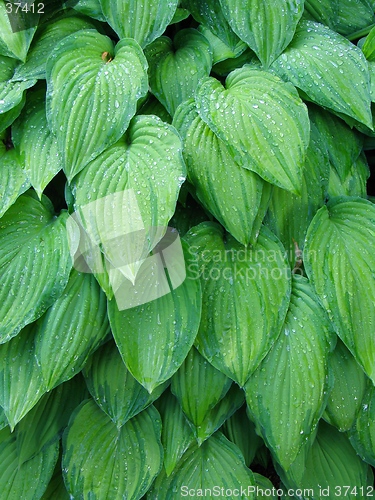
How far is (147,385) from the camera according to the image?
2.82ft

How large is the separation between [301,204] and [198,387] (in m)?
0.41

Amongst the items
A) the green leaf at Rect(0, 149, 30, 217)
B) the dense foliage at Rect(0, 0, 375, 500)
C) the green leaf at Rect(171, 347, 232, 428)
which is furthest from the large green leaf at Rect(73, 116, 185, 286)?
the green leaf at Rect(171, 347, 232, 428)

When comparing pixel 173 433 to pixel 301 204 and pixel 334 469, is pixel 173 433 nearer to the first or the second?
pixel 334 469

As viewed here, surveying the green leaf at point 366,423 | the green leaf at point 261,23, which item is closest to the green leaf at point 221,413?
the green leaf at point 366,423

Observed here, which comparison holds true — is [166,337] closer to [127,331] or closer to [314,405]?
[127,331]

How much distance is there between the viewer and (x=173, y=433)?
3.22ft

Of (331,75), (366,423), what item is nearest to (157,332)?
(366,423)

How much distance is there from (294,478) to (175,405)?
0.28 m

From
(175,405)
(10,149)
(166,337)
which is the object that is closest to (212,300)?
(166,337)

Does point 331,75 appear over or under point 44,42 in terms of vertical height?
under

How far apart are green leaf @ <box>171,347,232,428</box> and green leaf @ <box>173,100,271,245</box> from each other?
0.25 meters

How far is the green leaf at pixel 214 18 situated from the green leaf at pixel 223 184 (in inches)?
10.6

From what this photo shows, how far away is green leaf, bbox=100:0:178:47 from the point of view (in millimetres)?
973

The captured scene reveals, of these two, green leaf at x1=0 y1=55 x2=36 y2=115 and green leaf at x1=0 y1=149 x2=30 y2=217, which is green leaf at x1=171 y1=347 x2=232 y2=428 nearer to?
green leaf at x1=0 y1=149 x2=30 y2=217
